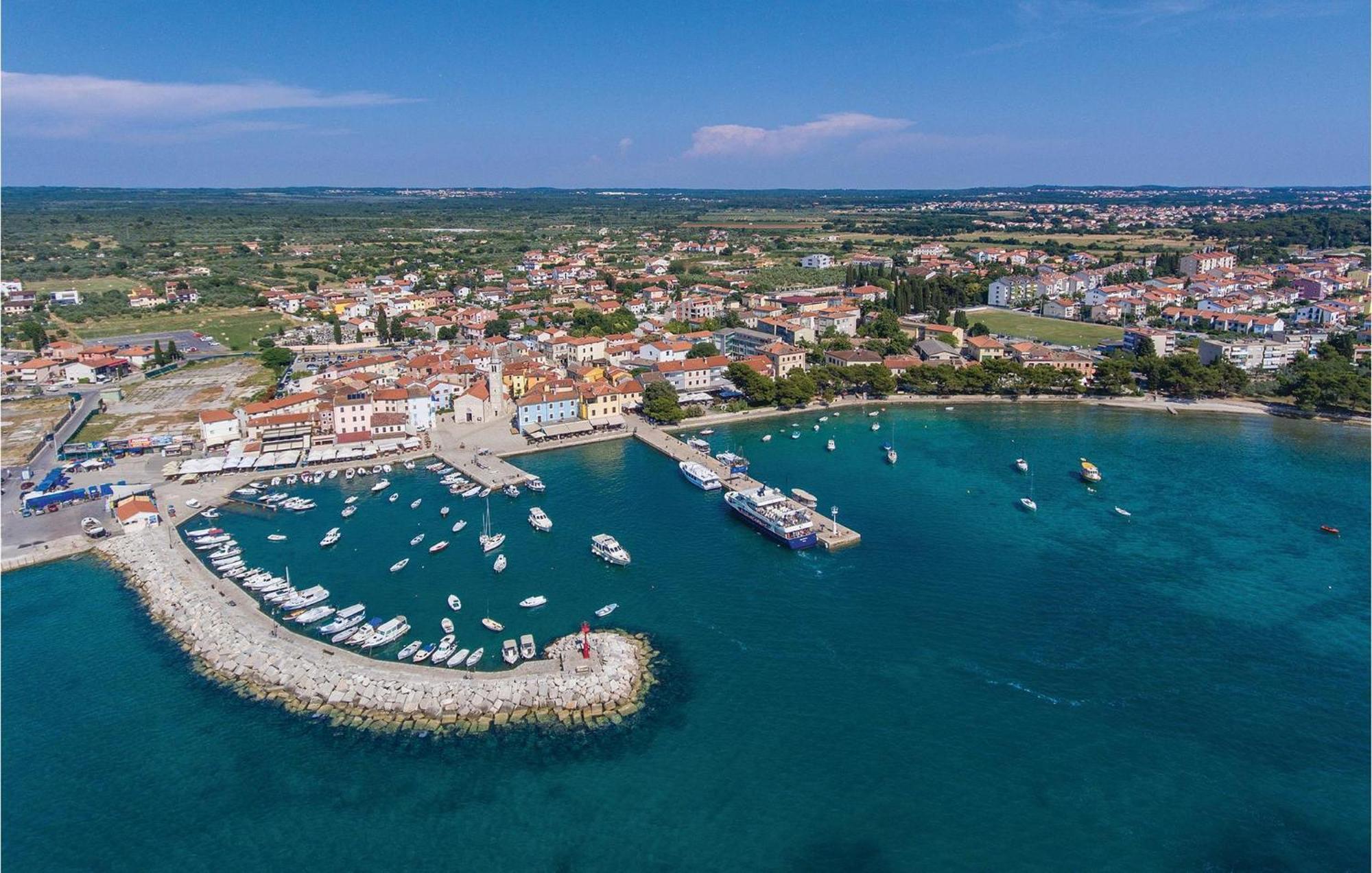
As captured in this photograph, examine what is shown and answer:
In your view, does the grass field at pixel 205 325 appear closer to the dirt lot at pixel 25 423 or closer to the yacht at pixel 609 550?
the dirt lot at pixel 25 423

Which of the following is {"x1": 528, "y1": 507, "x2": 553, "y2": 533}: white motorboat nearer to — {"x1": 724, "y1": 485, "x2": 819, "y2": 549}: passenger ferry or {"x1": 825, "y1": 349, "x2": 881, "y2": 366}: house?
{"x1": 724, "y1": 485, "x2": 819, "y2": 549}: passenger ferry

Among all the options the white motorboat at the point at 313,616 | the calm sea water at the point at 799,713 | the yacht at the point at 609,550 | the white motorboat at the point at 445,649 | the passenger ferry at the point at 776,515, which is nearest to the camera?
the calm sea water at the point at 799,713

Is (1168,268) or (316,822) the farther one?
(1168,268)

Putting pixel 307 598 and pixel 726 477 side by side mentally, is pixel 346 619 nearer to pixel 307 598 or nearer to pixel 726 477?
pixel 307 598

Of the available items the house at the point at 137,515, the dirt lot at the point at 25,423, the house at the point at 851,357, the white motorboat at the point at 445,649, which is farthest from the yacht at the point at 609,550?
the house at the point at 851,357

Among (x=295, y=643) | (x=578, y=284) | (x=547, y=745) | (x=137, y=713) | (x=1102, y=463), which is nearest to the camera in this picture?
(x=547, y=745)

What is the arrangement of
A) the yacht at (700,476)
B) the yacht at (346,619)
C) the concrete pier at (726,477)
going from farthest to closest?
the yacht at (700,476) → the concrete pier at (726,477) → the yacht at (346,619)

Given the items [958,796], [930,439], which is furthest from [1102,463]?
[958,796]

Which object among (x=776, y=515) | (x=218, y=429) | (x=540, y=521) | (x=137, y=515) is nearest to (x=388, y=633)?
(x=540, y=521)

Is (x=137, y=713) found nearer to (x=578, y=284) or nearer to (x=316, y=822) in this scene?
(x=316, y=822)
